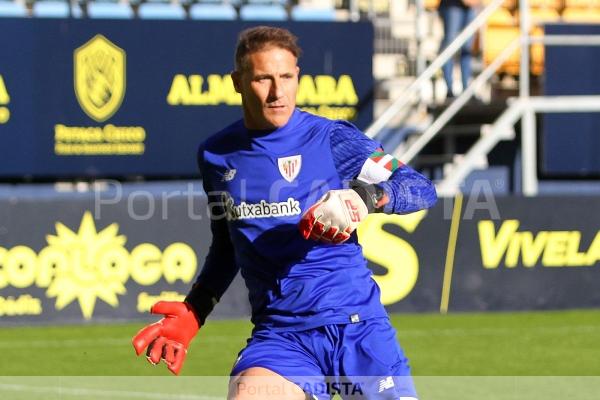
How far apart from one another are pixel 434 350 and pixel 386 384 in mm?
7466

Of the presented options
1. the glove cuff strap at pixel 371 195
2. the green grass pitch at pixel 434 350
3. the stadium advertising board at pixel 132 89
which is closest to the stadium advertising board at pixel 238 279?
the green grass pitch at pixel 434 350

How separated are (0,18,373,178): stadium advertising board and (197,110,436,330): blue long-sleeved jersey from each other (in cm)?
1230

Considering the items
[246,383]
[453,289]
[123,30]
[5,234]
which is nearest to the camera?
[246,383]

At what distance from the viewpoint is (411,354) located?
473 inches

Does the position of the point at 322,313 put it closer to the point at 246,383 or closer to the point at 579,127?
the point at 246,383

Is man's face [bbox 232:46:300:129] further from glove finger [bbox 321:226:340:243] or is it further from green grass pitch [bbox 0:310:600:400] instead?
green grass pitch [bbox 0:310:600:400]

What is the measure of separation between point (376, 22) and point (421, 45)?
115 centimetres

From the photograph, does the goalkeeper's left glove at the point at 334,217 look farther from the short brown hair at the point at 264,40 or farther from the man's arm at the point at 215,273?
the man's arm at the point at 215,273

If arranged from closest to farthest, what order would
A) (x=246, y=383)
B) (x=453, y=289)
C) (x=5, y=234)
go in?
(x=246, y=383), (x=5, y=234), (x=453, y=289)

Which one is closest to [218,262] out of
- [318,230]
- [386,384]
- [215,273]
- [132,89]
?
[215,273]

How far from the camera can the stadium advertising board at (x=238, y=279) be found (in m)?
14.0

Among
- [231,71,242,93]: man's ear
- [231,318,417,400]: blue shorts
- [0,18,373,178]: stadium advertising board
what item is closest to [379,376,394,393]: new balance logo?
[231,318,417,400]: blue shorts

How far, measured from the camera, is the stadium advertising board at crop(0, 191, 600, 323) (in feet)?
46.0

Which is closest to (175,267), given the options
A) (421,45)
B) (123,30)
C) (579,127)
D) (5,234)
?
(5,234)
